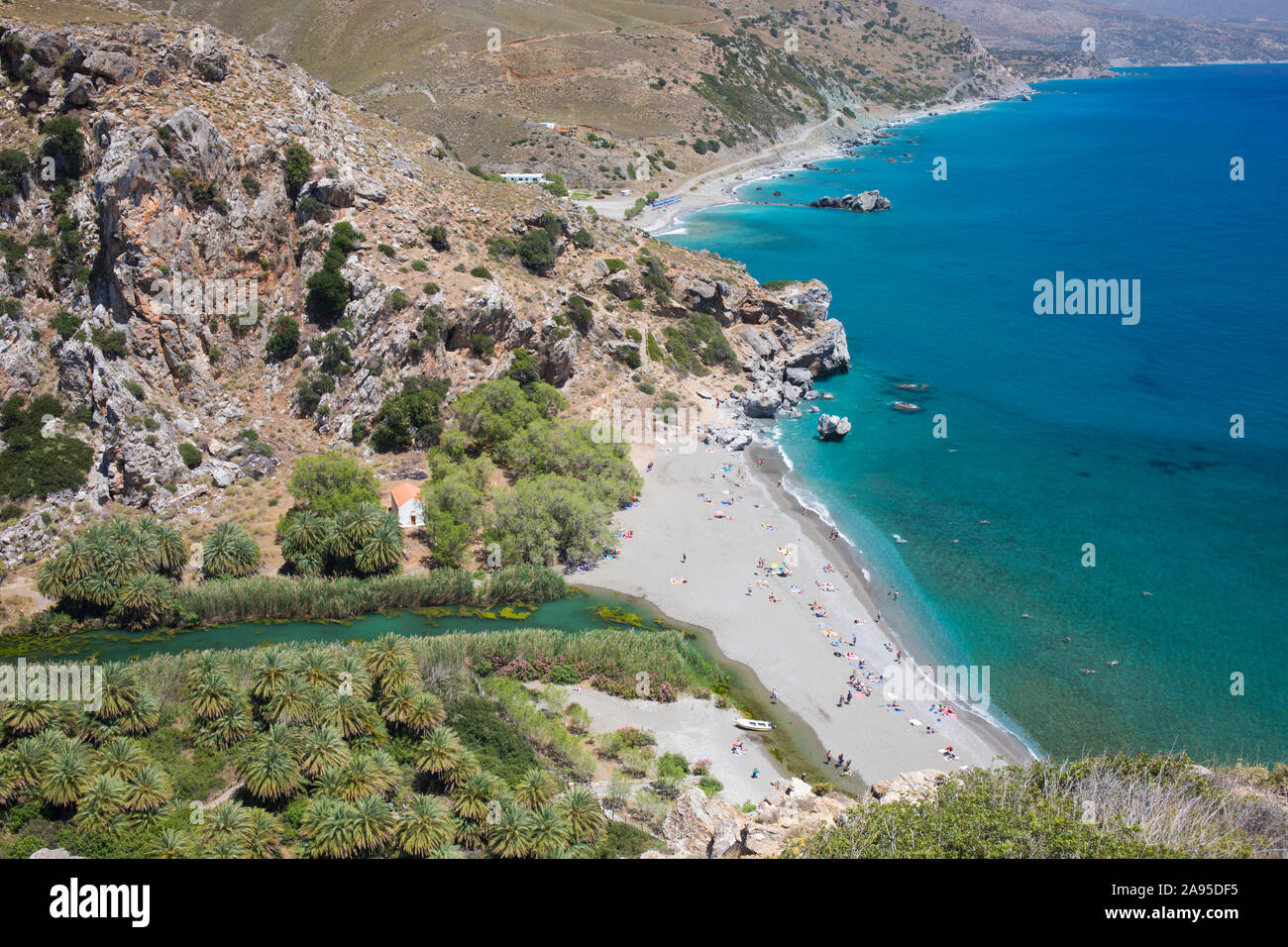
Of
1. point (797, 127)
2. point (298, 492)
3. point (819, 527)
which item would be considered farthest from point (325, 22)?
point (819, 527)

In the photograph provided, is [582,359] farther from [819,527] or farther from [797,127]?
[797,127]

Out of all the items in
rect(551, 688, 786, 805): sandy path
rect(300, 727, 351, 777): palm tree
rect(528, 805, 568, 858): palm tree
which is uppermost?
rect(300, 727, 351, 777): palm tree

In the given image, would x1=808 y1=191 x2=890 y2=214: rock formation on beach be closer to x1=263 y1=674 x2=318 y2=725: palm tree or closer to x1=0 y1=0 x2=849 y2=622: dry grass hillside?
x1=0 y1=0 x2=849 y2=622: dry grass hillside

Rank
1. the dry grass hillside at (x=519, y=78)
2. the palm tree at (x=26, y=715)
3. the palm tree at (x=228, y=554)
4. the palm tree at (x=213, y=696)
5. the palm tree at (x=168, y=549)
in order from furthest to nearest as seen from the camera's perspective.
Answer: the dry grass hillside at (x=519, y=78) → the palm tree at (x=228, y=554) → the palm tree at (x=168, y=549) → the palm tree at (x=213, y=696) → the palm tree at (x=26, y=715)

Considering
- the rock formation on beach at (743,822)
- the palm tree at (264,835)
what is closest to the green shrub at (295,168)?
the palm tree at (264,835)

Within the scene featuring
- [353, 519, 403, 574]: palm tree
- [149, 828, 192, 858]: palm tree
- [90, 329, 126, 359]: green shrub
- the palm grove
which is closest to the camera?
[149, 828, 192, 858]: palm tree

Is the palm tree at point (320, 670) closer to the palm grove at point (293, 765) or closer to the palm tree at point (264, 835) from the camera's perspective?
the palm grove at point (293, 765)

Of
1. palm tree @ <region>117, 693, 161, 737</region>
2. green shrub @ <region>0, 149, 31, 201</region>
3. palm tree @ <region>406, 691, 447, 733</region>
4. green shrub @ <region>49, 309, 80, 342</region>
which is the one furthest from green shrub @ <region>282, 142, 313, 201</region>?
palm tree @ <region>406, 691, 447, 733</region>
